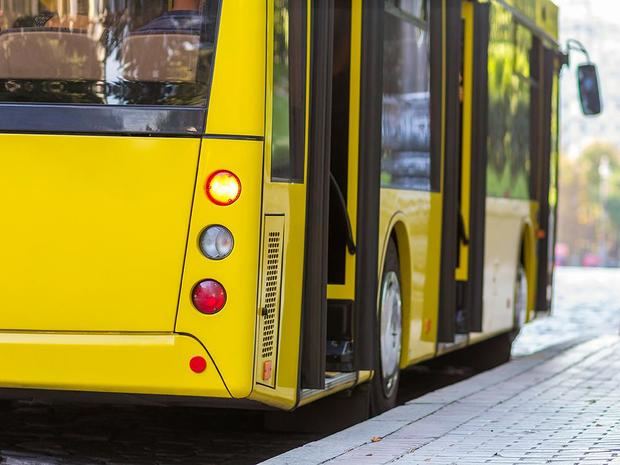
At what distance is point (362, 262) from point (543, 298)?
7.03 metres

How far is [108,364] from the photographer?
7352 millimetres

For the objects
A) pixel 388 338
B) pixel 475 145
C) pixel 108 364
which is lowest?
pixel 388 338

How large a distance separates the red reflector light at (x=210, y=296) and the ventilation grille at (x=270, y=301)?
0.23m

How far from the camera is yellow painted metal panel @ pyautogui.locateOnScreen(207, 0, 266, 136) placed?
7324 millimetres

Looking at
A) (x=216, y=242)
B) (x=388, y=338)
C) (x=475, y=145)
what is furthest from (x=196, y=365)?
(x=475, y=145)

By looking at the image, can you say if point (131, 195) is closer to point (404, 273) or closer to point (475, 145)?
point (404, 273)

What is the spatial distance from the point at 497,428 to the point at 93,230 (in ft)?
8.30

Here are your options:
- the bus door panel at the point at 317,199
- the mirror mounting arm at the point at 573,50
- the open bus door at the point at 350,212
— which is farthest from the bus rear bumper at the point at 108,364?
the mirror mounting arm at the point at 573,50

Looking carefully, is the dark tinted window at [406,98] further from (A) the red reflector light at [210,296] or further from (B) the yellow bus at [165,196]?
(A) the red reflector light at [210,296]

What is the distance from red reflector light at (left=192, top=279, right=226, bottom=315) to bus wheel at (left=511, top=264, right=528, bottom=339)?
755cm

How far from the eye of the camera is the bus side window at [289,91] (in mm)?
7586

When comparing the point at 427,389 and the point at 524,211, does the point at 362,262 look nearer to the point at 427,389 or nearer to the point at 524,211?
the point at 427,389

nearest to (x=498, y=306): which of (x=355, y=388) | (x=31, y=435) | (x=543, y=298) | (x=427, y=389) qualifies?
(x=427, y=389)

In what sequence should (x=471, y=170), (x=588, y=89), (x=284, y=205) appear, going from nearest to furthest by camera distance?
(x=284, y=205) → (x=471, y=170) → (x=588, y=89)
